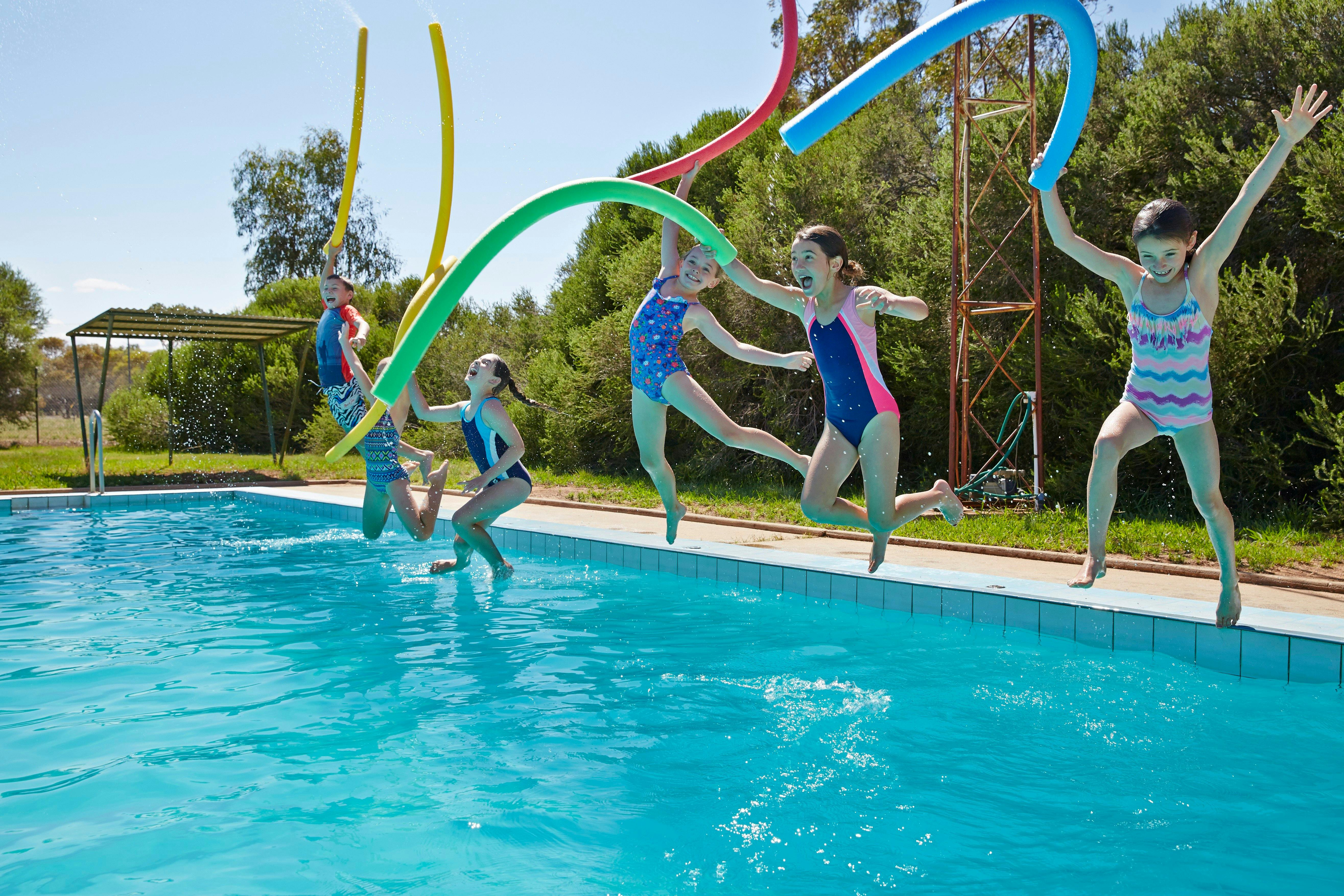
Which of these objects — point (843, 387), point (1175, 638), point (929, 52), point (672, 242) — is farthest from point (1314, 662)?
point (672, 242)

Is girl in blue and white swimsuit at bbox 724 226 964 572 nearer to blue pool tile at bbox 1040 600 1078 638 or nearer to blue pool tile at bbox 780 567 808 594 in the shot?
blue pool tile at bbox 1040 600 1078 638

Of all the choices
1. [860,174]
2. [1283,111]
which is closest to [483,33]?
[1283,111]

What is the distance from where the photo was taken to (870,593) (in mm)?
7430

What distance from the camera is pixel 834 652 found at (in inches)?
248

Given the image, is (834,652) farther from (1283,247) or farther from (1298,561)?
(1283,247)

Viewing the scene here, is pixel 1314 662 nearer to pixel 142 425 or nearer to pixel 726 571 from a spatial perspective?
pixel 726 571

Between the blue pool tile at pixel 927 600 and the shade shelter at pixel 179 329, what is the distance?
40.8 ft

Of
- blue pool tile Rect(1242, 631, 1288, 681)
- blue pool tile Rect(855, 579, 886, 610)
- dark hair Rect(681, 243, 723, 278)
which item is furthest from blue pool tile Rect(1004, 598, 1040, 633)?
dark hair Rect(681, 243, 723, 278)

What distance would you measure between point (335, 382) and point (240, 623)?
2.38 m

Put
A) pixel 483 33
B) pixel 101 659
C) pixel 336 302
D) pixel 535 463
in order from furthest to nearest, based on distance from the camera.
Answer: pixel 535 463
pixel 336 302
pixel 483 33
pixel 101 659

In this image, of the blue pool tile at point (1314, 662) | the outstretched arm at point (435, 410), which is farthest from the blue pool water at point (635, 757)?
the outstretched arm at point (435, 410)

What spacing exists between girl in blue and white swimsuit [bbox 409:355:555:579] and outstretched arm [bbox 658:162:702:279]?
2.09 metres

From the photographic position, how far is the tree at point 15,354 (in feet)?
100.0

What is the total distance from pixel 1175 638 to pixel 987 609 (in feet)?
4.07
